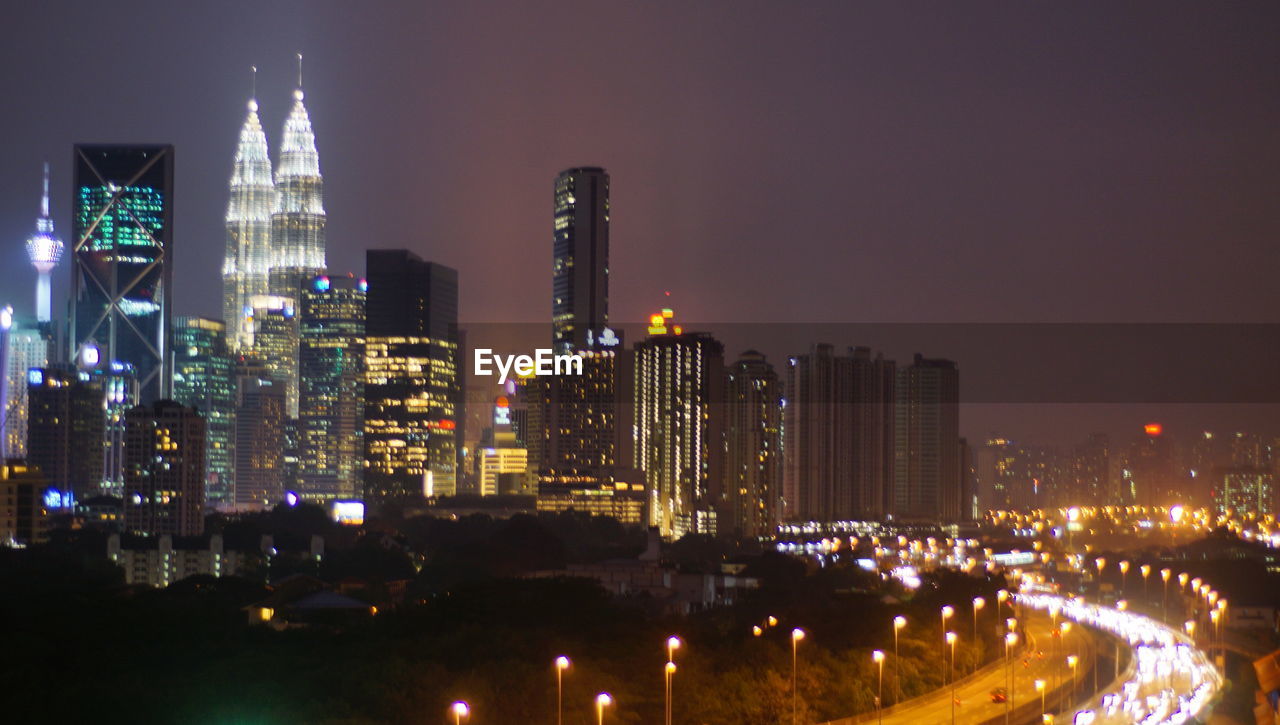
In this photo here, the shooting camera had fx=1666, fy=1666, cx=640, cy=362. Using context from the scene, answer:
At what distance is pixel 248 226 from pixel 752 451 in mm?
49135

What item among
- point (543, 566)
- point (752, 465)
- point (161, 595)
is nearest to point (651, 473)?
point (752, 465)

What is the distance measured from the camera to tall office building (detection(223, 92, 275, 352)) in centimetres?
10856

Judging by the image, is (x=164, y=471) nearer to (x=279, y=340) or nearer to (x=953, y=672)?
(x=953, y=672)

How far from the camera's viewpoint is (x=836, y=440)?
85.4 m

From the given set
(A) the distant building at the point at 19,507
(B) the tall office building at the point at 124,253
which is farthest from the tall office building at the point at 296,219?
(A) the distant building at the point at 19,507

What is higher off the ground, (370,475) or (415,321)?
(415,321)

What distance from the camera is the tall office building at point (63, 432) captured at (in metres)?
71.8

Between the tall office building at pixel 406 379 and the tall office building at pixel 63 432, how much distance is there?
43.8ft

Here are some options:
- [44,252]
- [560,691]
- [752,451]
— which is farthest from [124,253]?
[560,691]

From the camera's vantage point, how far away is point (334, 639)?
22875 mm

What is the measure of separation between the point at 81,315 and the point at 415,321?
19.1 meters

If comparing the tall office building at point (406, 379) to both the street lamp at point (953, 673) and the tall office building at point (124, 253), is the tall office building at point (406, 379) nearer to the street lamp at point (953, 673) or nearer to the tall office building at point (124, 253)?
the tall office building at point (124, 253)

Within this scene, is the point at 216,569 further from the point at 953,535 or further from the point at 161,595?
the point at 953,535

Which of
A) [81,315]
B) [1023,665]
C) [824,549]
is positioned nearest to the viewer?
[1023,665]
